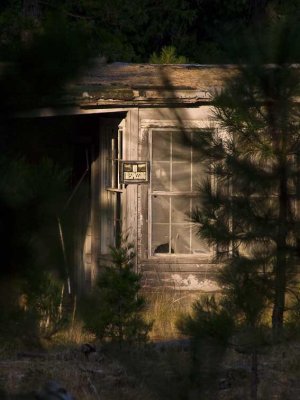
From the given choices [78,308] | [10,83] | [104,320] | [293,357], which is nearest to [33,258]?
[78,308]

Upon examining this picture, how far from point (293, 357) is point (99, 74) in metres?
4.81

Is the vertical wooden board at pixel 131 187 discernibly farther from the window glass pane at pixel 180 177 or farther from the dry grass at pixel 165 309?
the dry grass at pixel 165 309

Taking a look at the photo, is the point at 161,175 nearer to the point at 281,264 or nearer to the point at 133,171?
the point at 133,171

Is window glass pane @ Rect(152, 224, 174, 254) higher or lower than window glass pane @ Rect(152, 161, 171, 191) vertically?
lower

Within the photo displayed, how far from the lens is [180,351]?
666 cm

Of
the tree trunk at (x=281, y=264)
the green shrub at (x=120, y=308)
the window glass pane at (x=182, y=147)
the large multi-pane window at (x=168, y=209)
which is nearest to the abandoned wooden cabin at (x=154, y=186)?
the large multi-pane window at (x=168, y=209)

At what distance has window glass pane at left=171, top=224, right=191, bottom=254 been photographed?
1124 centimetres

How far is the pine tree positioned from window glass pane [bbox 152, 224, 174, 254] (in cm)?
450

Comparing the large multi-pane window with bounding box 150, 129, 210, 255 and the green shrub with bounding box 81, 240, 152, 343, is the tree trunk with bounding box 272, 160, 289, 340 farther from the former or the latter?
the large multi-pane window with bounding box 150, 129, 210, 255

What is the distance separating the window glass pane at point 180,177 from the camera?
1095 cm

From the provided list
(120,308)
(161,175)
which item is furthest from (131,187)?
(120,308)

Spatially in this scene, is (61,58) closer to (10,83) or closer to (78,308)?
(10,83)

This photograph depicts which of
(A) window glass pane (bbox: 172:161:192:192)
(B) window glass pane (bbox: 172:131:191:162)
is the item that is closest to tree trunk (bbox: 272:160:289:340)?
(B) window glass pane (bbox: 172:131:191:162)

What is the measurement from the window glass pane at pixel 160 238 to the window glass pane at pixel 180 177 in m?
0.48
